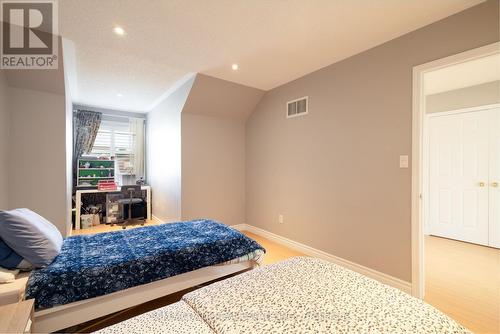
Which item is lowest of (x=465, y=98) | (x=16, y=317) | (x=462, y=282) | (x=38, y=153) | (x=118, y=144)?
(x=462, y=282)

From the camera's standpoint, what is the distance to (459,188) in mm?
3576

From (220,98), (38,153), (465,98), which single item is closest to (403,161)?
(465,98)

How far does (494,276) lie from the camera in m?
2.38

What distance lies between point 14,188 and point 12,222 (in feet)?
5.33

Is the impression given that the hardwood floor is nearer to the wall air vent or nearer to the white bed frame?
the white bed frame

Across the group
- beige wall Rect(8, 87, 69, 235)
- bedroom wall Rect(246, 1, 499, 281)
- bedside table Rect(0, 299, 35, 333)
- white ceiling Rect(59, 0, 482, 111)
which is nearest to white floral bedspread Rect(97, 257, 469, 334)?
bedside table Rect(0, 299, 35, 333)

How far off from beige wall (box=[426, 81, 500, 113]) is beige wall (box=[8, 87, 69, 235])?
5.81 meters

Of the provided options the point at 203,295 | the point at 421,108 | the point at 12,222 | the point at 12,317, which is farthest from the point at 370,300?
the point at 12,222

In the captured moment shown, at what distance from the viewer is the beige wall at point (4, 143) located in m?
2.26

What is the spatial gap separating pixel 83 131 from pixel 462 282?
6522mm

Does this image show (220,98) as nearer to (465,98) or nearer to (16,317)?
(16,317)

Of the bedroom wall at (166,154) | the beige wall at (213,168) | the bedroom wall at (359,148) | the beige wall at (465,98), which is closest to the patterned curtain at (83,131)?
the bedroom wall at (166,154)

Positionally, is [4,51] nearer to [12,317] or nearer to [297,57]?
[12,317]

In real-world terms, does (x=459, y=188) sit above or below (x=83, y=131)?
below
